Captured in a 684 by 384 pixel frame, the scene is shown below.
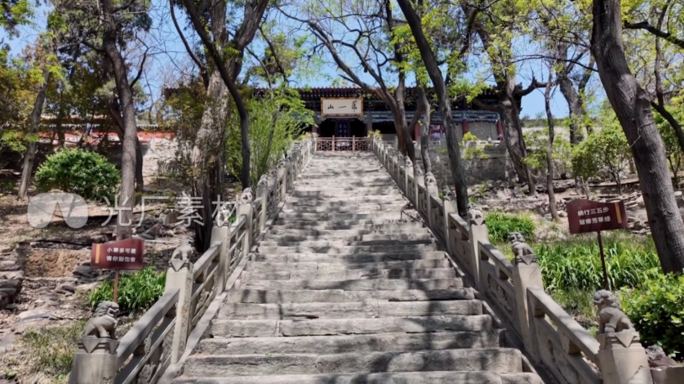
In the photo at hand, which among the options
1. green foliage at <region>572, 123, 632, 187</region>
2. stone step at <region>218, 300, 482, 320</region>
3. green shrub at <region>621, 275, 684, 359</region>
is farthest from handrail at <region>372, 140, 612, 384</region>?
green foliage at <region>572, 123, 632, 187</region>

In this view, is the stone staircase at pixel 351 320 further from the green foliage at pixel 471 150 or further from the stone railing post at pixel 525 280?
the green foliage at pixel 471 150

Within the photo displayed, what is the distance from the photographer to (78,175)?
1290cm

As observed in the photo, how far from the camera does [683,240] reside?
4730mm

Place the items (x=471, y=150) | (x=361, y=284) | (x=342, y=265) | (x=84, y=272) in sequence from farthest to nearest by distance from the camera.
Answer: (x=471, y=150) < (x=84, y=272) < (x=342, y=265) < (x=361, y=284)

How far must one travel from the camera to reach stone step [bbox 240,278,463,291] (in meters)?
5.78

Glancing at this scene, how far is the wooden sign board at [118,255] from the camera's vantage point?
5.57 m

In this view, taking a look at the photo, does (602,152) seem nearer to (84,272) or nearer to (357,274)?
(357,274)

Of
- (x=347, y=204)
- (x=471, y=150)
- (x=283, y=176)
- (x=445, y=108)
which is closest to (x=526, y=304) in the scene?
(x=445, y=108)

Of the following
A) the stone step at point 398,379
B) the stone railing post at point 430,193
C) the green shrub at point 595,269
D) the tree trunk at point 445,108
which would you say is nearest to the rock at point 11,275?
the stone step at point 398,379

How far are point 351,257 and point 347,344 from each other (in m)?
2.40

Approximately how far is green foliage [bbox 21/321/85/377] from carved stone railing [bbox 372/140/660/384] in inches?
186

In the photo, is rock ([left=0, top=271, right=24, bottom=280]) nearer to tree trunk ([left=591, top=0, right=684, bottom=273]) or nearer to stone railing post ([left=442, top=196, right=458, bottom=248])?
stone railing post ([left=442, top=196, right=458, bottom=248])

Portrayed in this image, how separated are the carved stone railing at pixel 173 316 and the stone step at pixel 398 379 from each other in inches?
15.8

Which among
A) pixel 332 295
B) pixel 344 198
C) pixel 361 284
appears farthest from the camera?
pixel 344 198
